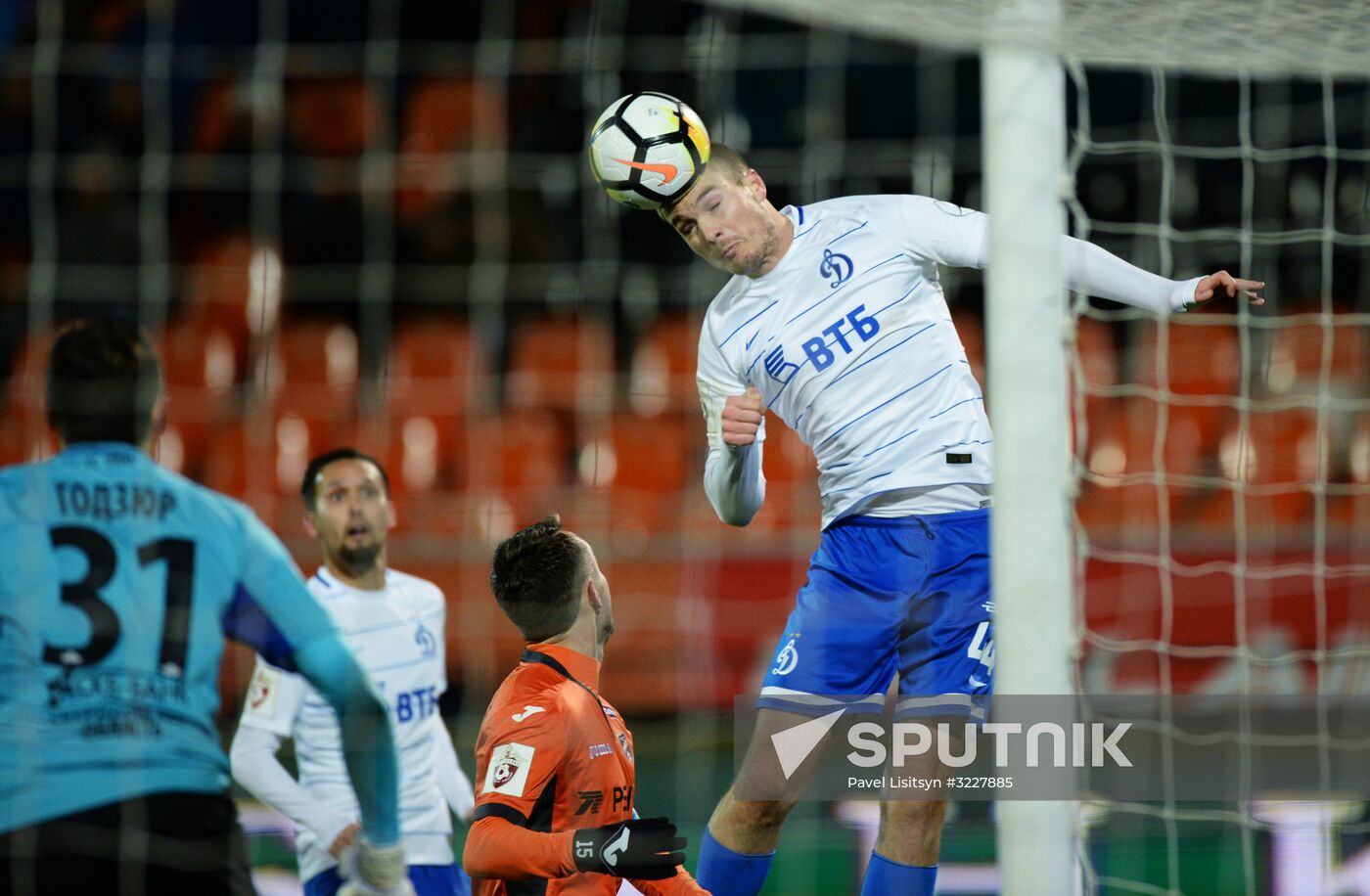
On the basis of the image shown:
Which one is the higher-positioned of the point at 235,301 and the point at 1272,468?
the point at 235,301

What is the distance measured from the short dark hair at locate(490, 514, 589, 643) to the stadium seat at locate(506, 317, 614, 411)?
540 cm

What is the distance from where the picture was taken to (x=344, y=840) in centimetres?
438

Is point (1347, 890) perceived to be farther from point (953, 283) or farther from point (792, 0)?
point (953, 283)

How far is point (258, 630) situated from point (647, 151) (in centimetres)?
131

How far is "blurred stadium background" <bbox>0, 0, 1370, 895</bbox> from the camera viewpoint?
7.31 m

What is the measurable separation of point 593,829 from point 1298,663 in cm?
518

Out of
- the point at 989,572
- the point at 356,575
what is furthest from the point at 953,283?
the point at 989,572

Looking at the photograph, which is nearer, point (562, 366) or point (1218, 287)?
point (1218, 287)

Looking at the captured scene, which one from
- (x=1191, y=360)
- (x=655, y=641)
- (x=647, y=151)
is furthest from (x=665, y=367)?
(x=647, y=151)

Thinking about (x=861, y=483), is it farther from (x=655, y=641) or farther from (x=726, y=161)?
(x=655, y=641)

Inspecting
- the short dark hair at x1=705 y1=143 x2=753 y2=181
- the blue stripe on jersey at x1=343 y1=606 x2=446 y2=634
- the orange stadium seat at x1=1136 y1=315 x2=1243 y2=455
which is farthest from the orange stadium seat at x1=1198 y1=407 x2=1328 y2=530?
the short dark hair at x1=705 y1=143 x2=753 y2=181

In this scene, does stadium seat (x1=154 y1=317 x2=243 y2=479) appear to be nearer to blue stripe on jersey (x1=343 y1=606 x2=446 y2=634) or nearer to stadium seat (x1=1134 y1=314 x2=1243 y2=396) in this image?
blue stripe on jersey (x1=343 y1=606 x2=446 y2=634)

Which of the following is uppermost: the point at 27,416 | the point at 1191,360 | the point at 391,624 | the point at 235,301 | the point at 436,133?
the point at 436,133

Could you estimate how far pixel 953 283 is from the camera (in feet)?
29.2
